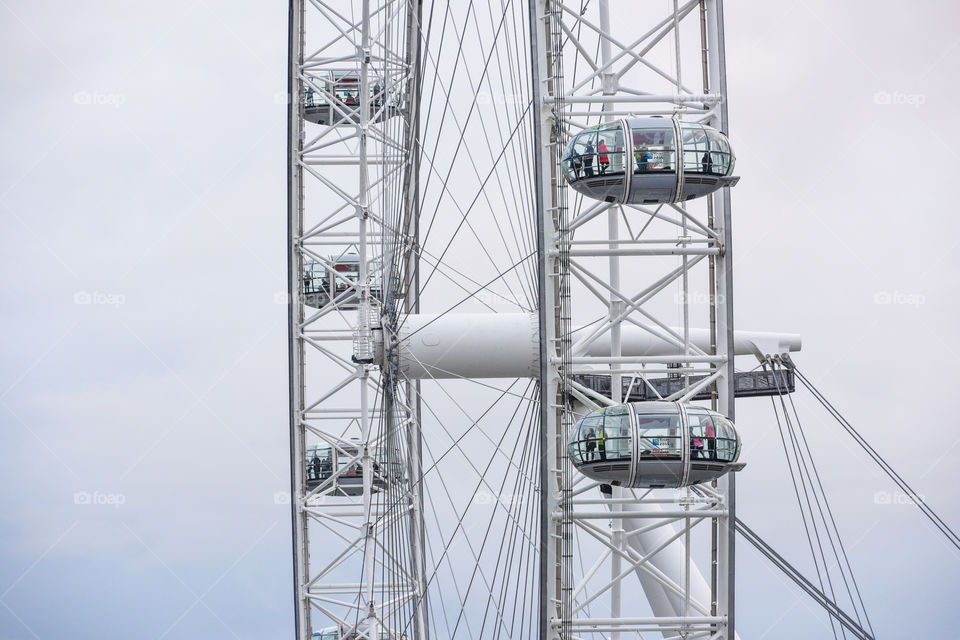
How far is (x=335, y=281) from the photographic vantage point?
41.9 meters

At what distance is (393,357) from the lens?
31.2 meters

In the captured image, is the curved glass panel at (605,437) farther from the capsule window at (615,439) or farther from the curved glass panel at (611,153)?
the curved glass panel at (611,153)

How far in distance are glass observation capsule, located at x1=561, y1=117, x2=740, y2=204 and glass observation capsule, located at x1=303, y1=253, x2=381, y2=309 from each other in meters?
17.0

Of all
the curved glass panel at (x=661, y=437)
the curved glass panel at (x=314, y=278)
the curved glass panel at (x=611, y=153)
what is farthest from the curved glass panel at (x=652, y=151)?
the curved glass panel at (x=314, y=278)

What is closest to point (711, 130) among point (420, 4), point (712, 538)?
point (712, 538)

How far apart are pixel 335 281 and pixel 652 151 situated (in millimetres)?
18421

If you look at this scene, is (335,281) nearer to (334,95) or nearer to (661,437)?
(334,95)

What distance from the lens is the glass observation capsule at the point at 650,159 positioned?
2456 centimetres

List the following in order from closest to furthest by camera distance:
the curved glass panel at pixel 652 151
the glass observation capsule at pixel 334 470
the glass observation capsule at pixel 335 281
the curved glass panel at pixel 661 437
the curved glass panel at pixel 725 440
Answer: the curved glass panel at pixel 661 437
the curved glass panel at pixel 725 440
the curved glass panel at pixel 652 151
the glass observation capsule at pixel 335 281
the glass observation capsule at pixel 334 470

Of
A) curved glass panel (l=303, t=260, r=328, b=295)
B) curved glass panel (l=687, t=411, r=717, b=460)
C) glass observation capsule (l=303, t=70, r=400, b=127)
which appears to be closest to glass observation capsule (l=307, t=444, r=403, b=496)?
curved glass panel (l=303, t=260, r=328, b=295)

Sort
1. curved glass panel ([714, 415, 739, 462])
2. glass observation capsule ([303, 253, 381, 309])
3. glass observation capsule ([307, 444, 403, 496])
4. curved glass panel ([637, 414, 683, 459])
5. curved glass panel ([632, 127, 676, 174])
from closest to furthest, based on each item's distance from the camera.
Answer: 1. curved glass panel ([637, 414, 683, 459])
2. curved glass panel ([714, 415, 739, 462])
3. curved glass panel ([632, 127, 676, 174])
4. glass observation capsule ([303, 253, 381, 309])
5. glass observation capsule ([307, 444, 403, 496])

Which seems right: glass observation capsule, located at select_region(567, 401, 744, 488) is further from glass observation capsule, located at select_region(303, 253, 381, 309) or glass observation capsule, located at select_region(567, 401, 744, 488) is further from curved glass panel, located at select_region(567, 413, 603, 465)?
glass observation capsule, located at select_region(303, 253, 381, 309)

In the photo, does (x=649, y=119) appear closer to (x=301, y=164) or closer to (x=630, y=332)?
(x=630, y=332)

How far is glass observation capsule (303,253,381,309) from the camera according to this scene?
41469 millimetres
